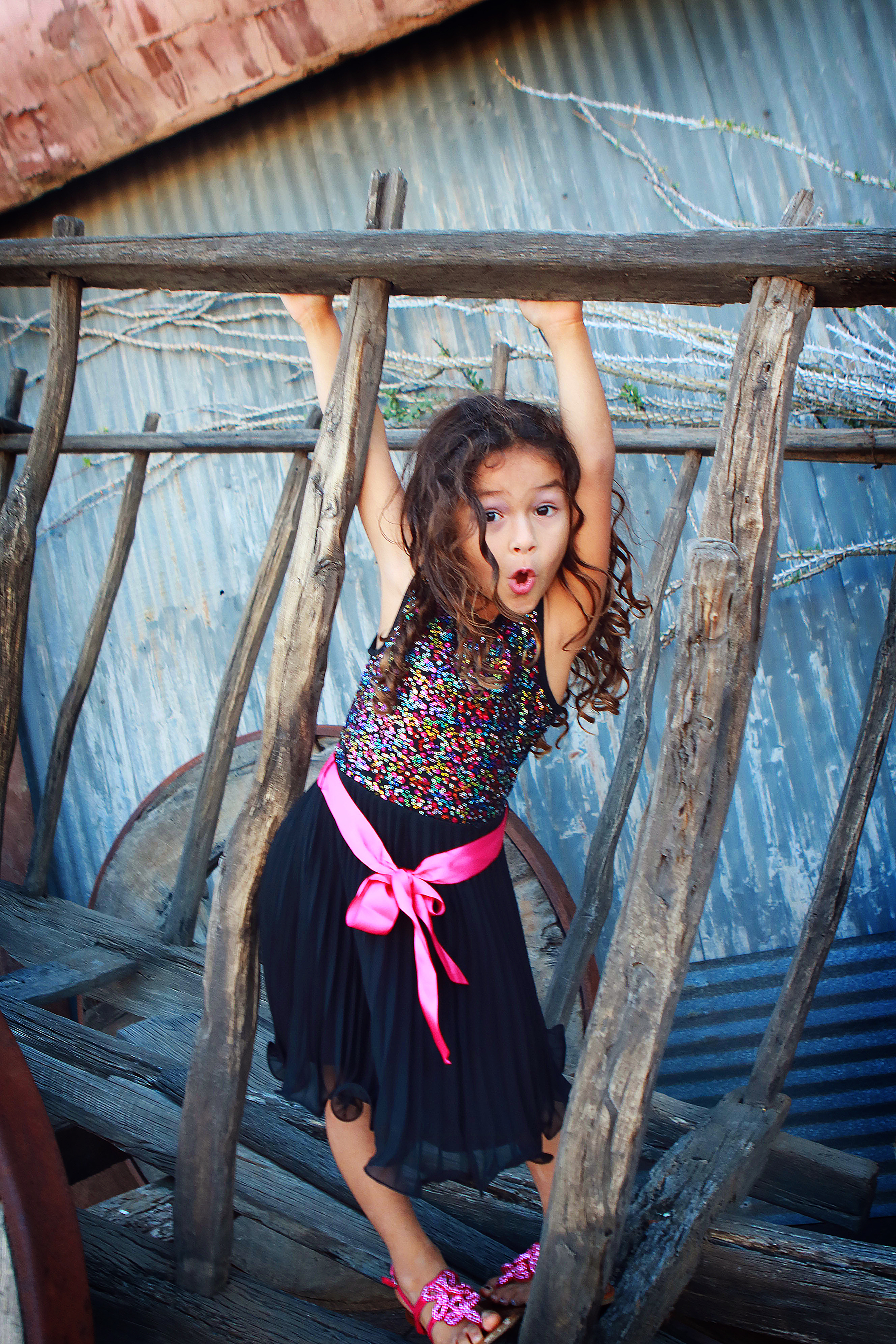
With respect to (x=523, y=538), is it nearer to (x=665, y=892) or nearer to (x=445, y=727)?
(x=445, y=727)

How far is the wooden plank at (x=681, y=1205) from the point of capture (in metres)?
1.56

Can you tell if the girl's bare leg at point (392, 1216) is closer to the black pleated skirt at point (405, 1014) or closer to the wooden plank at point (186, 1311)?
the black pleated skirt at point (405, 1014)

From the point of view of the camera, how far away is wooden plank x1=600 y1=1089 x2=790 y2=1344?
61.5 inches

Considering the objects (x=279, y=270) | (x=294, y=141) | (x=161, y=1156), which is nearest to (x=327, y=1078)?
(x=161, y=1156)

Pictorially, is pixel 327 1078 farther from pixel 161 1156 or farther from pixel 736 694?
pixel 736 694

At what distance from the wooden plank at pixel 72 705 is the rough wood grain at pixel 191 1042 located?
0.12m

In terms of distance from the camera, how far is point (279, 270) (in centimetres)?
172

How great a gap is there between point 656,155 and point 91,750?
3393 mm

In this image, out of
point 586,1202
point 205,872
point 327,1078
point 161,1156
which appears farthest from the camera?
point 205,872

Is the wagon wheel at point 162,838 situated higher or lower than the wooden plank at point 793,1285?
higher

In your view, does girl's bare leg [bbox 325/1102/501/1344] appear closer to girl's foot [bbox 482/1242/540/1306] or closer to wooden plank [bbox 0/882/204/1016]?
girl's foot [bbox 482/1242/540/1306]

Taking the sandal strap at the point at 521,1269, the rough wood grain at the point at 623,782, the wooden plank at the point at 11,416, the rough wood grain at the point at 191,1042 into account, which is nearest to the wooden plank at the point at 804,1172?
the rough wood grain at the point at 191,1042

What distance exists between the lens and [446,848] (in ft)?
Result: 5.25

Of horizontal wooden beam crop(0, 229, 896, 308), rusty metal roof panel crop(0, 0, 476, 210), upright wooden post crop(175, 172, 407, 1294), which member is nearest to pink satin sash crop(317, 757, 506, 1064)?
upright wooden post crop(175, 172, 407, 1294)
